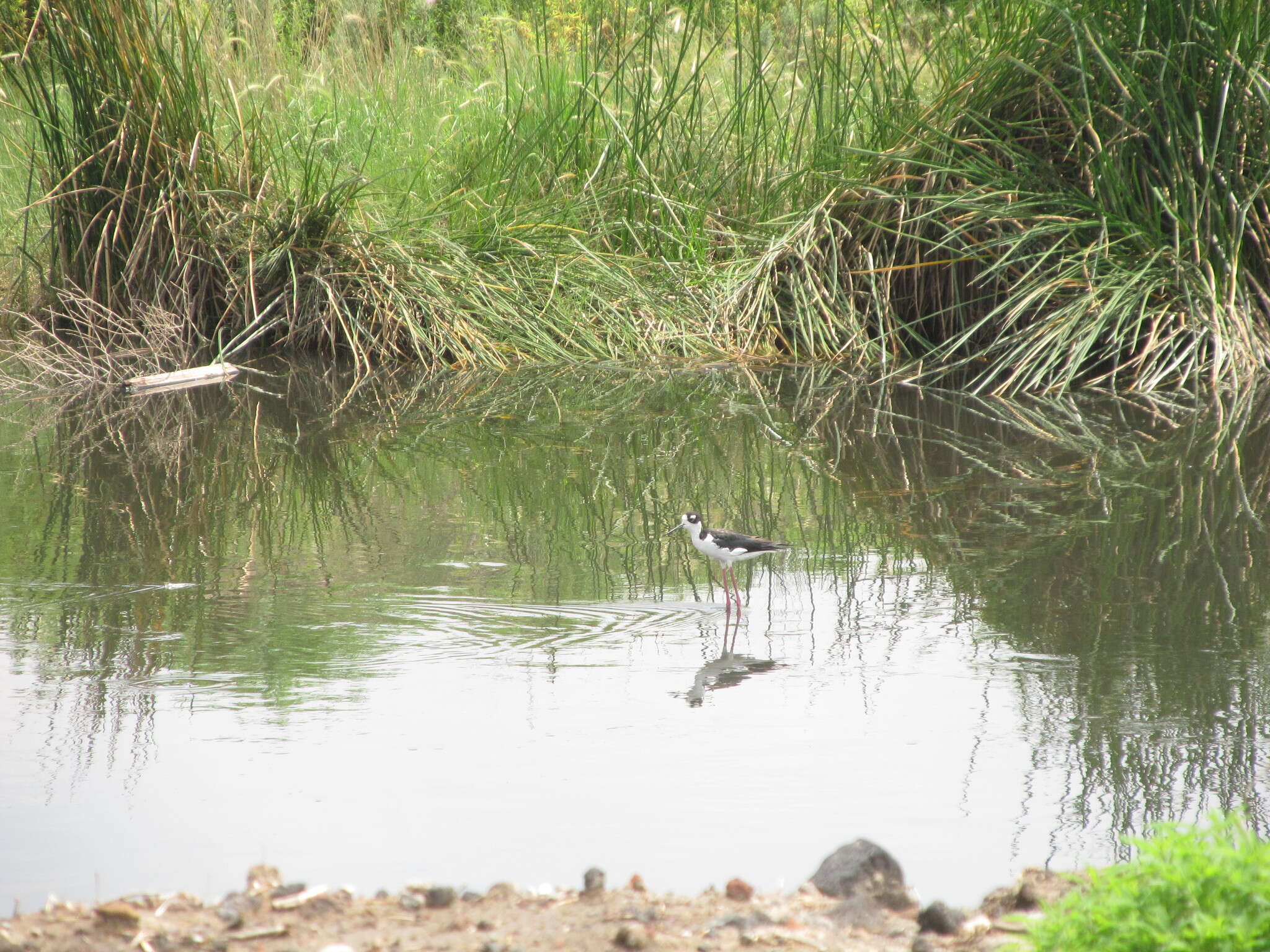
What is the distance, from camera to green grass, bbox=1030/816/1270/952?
1.71 m

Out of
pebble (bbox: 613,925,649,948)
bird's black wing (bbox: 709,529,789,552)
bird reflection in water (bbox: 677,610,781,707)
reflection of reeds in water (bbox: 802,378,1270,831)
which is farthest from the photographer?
bird's black wing (bbox: 709,529,789,552)

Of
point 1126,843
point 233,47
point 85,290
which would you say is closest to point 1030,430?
point 1126,843

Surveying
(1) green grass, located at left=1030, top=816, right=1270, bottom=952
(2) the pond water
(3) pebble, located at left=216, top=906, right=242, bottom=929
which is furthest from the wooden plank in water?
(1) green grass, located at left=1030, top=816, right=1270, bottom=952

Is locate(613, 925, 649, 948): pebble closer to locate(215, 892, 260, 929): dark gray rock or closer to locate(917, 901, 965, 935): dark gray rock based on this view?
locate(917, 901, 965, 935): dark gray rock

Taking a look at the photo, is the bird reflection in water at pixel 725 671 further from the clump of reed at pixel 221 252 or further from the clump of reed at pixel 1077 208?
the clump of reed at pixel 221 252

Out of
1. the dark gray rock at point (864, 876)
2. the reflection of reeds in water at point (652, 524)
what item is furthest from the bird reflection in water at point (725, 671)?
the dark gray rock at point (864, 876)

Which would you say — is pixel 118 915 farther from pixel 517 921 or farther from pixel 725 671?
pixel 725 671

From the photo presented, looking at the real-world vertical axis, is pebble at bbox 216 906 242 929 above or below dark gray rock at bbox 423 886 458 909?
below

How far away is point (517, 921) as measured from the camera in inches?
81.8

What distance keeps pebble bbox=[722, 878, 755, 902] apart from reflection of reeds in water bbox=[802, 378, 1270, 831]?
2.37 feet

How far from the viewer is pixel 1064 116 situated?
24.7 feet

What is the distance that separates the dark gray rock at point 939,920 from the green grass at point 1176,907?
0.23 m

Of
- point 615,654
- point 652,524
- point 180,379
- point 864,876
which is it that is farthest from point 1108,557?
point 180,379

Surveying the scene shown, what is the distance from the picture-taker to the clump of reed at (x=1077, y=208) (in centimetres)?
711
